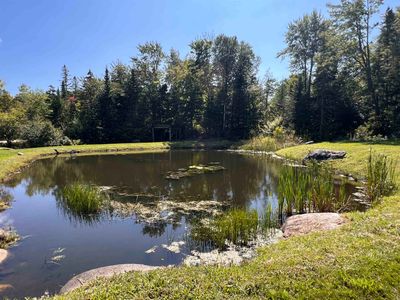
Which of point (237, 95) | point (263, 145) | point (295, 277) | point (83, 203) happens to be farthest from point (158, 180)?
point (237, 95)

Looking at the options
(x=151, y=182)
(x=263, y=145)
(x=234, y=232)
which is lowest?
(x=151, y=182)

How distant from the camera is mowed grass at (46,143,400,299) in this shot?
364 cm

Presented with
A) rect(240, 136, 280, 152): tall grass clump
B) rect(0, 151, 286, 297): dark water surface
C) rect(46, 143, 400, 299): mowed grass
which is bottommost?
rect(0, 151, 286, 297): dark water surface

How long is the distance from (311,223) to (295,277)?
305 cm

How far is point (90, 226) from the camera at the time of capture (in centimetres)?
812

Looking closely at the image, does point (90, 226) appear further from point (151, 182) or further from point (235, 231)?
point (151, 182)

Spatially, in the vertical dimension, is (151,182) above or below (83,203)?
below

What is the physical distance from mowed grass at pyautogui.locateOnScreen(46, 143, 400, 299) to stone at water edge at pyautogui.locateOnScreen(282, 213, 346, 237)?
127 cm

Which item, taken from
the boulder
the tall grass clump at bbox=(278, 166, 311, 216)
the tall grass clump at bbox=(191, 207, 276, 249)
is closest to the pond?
the boulder

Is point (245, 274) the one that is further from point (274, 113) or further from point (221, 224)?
point (274, 113)

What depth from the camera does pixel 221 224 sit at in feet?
22.7

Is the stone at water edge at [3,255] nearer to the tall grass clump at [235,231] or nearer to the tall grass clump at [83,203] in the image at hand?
the tall grass clump at [83,203]

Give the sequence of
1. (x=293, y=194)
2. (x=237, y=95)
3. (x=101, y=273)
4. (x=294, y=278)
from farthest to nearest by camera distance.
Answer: (x=237, y=95) → (x=293, y=194) → (x=101, y=273) → (x=294, y=278)

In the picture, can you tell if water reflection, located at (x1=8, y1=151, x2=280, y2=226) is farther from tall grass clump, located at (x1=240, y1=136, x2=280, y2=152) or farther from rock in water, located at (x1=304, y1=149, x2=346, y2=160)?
tall grass clump, located at (x1=240, y1=136, x2=280, y2=152)
